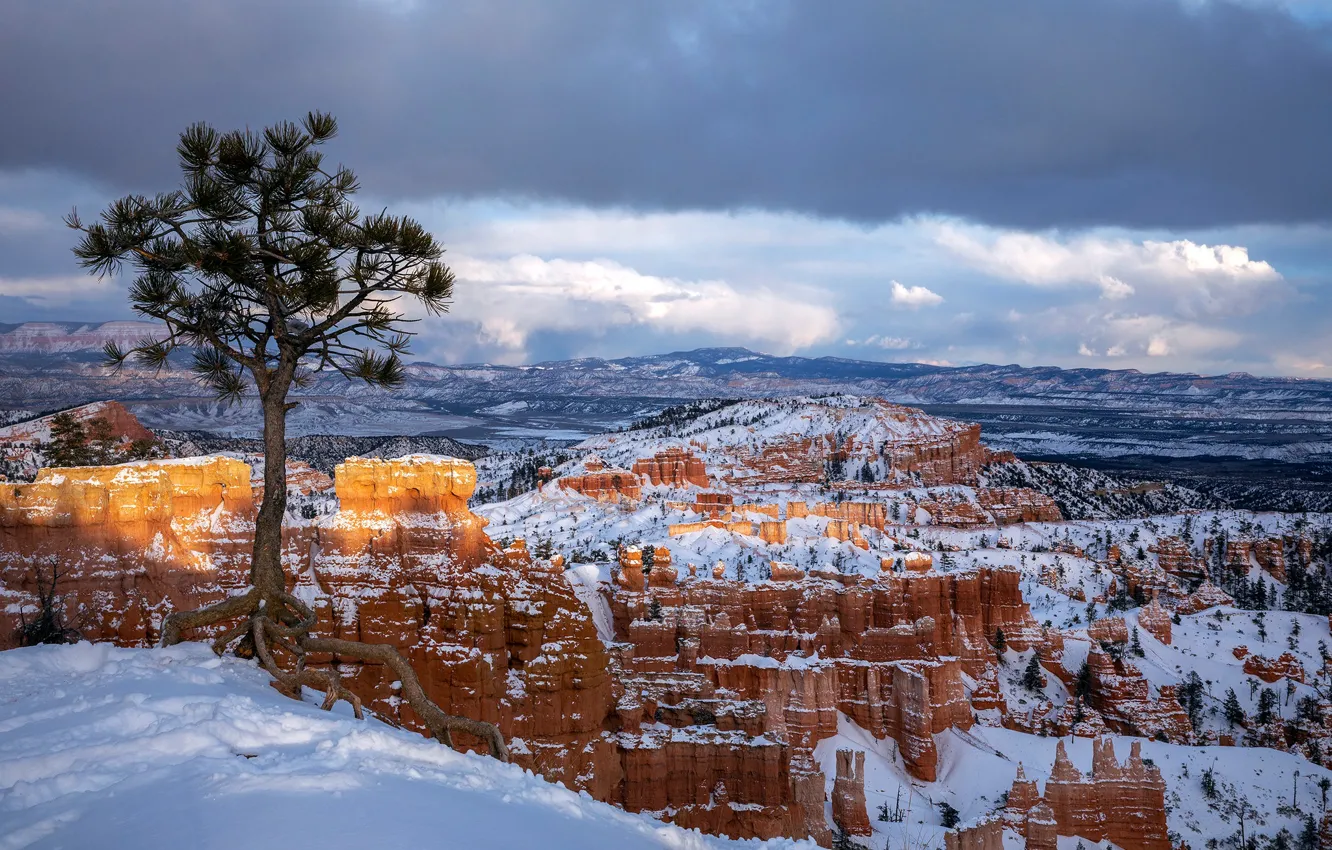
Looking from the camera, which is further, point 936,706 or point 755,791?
point 936,706

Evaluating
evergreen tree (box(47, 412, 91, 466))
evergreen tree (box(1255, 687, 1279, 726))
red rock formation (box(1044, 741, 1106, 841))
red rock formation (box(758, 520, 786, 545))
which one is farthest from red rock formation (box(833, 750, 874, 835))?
red rock formation (box(758, 520, 786, 545))

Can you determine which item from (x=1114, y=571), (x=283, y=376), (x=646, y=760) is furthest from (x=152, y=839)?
(x=1114, y=571)

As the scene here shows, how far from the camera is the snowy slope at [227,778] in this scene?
22.2 feet

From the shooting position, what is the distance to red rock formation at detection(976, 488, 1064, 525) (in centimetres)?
12138

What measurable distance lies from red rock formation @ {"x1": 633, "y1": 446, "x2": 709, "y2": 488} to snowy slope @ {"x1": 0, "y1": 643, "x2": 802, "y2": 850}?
11613 cm

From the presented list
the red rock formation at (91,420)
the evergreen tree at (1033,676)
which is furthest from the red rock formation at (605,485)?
the evergreen tree at (1033,676)

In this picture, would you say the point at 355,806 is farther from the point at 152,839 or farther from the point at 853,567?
the point at 853,567

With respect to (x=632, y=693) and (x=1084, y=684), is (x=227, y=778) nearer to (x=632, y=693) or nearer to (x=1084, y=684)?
(x=632, y=693)

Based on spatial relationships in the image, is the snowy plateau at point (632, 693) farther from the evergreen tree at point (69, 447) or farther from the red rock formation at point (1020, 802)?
Result: the evergreen tree at point (69, 447)

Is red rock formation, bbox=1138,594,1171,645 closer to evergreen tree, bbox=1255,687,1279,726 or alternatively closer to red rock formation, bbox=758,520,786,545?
evergreen tree, bbox=1255,687,1279,726

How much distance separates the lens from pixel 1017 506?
12356 cm

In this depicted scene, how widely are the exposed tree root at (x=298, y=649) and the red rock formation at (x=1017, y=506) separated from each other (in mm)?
116563

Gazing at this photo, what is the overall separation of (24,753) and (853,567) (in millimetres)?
70678

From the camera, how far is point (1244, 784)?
4094cm
